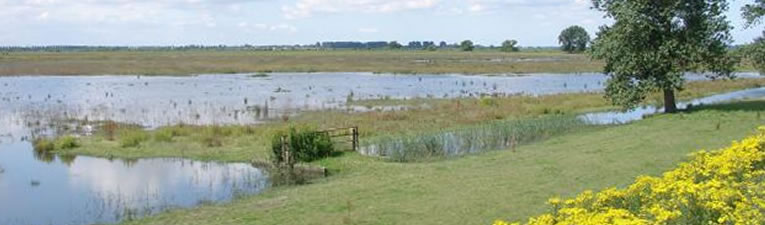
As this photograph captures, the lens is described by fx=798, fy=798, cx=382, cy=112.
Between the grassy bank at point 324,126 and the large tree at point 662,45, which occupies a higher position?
the large tree at point 662,45

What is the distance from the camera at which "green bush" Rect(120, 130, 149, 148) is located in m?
32.8

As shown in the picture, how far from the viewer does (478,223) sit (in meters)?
15.2

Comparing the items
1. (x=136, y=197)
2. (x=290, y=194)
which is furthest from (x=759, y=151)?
(x=136, y=197)

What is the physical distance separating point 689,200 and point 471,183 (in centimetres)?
1097

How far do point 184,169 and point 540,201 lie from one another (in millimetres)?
15024

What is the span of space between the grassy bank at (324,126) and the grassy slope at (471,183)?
709 centimetres

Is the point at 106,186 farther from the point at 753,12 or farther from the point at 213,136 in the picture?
the point at 753,12

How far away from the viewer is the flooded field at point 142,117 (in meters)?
22.7

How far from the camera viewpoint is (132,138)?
33.4 metres

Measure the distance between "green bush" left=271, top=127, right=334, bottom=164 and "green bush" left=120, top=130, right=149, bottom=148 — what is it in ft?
27.7

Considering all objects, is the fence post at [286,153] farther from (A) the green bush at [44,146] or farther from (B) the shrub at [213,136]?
(A) the green bush at [44,146]

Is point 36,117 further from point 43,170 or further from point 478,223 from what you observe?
point 478,223

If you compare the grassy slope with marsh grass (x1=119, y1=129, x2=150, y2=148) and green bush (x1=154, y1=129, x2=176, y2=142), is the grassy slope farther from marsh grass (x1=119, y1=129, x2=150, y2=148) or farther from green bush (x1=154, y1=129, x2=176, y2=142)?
green bush (x1=154, y1=129, x2=176, y2=142)

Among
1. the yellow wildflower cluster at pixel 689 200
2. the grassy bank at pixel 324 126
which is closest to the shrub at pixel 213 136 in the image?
the grassy bank at pixel 324 126
